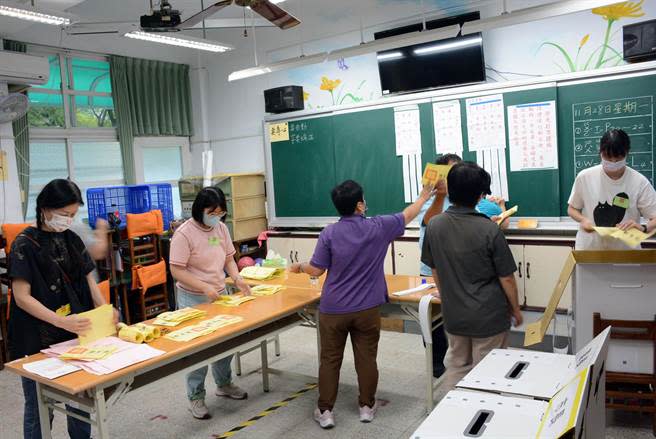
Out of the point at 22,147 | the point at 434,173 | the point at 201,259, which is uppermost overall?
the point at 22,147

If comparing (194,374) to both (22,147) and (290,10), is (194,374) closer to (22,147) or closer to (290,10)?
(22,147)

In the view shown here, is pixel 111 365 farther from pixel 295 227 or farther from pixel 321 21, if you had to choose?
pixel 321 21

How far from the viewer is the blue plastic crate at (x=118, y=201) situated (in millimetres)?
5766

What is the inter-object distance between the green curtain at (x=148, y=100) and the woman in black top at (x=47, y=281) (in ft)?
13.9

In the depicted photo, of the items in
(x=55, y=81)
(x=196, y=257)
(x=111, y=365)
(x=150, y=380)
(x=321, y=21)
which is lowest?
(x=150, y=380)

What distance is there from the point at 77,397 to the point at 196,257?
3.78 ft

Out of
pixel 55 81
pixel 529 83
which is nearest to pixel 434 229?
pixel 529 83

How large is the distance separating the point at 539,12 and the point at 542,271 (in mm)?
2082

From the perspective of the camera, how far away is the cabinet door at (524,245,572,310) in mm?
4379

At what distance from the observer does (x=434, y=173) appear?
9.60 ft

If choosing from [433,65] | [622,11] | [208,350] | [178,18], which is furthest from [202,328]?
[622,11]

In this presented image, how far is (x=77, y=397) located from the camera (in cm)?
236

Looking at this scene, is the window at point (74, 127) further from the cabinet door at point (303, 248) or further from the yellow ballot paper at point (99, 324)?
the yellow ballot paper at point (99, 324)

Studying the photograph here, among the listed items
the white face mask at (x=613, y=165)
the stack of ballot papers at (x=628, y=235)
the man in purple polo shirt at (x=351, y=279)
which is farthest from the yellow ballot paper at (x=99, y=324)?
the white face mask at (x=613, y=165)
